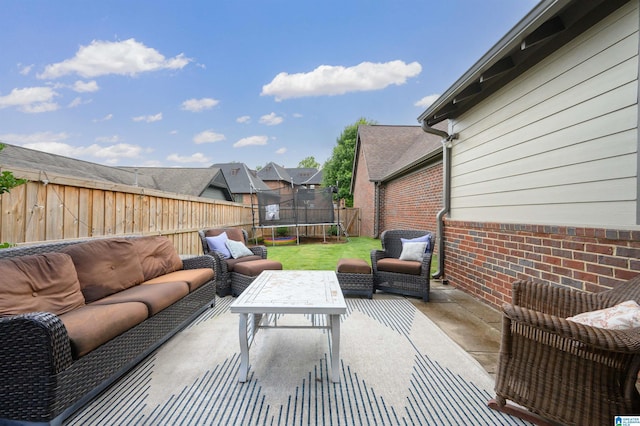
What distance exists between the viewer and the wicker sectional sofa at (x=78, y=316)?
150 cm

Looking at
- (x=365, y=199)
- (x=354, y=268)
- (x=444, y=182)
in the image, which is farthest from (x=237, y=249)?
(x=365, y=199)

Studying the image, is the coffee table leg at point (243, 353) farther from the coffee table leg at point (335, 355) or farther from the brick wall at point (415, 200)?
the brick wall at point (415, 200)

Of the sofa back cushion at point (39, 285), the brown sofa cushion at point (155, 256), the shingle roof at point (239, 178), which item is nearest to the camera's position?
the sofa back cushion at point (39, 285)

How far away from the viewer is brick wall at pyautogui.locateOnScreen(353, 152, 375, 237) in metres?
12.3

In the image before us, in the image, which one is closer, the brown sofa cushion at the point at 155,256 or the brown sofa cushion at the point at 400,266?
the brown sofa cushion at the point at 155,256

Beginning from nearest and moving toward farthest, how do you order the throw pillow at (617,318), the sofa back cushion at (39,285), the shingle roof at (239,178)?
the throw pillow at (617,318) < the sofa back cushion at (39,285) < the shingle roof at (239,178)

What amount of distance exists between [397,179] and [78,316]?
9473mm

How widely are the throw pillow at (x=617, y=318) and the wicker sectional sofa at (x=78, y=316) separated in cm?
298

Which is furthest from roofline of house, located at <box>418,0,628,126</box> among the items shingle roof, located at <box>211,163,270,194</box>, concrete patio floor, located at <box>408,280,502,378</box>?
shingle roof, located at <box>211,163,270,194</box>

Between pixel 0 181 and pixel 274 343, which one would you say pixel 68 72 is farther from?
pixel 274 343

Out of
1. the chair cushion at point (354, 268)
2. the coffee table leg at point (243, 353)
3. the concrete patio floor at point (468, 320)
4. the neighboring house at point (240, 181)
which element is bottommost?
the concrete patio floor at point (468, 320)

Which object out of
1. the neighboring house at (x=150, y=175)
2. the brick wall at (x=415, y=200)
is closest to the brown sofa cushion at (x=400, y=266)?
the brick wall at (x=415, y=200)

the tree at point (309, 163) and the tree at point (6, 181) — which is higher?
the tree at point (309, 163)

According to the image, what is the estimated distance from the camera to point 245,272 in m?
3.98
